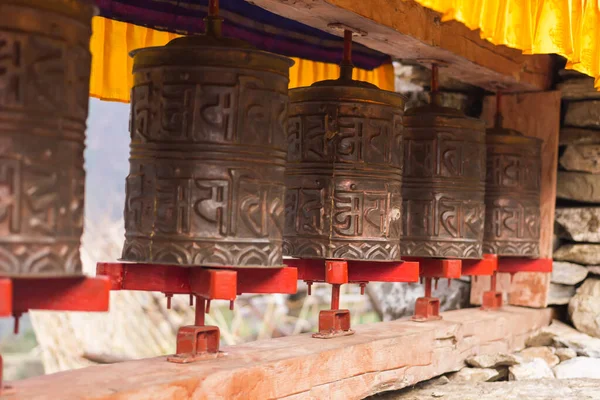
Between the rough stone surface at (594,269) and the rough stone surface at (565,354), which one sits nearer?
the rough stone surface at (565,354)

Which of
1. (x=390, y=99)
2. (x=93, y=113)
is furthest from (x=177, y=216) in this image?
(x=93, y=113)

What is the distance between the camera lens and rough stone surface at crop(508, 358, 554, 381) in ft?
19.1

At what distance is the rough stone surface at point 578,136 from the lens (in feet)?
22.6

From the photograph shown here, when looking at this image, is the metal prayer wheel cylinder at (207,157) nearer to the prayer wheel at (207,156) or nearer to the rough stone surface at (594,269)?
the prayer wheel at (207,156)

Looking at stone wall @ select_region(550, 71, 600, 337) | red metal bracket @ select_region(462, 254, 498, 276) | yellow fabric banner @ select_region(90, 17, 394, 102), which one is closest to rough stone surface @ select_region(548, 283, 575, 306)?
stone wall @ select_region(550, 71, 600, 337)

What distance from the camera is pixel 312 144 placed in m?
4.65

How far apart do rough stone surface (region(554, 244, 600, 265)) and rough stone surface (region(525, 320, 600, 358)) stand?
490mm

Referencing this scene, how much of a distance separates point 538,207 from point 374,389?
7.48 feet

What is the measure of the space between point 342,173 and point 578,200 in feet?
9.97

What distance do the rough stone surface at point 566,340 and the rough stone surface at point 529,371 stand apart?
53 cm

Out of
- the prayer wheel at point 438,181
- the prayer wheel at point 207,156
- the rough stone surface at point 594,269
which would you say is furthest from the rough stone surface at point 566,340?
the prayer wheel at point 207,156

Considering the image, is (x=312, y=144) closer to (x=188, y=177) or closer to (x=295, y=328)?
(x=188, y=177)

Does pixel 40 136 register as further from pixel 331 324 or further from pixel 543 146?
pixel 543 146

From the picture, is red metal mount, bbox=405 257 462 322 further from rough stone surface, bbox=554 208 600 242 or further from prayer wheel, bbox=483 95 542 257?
rough stone surface, bbox=554 208 600 242
